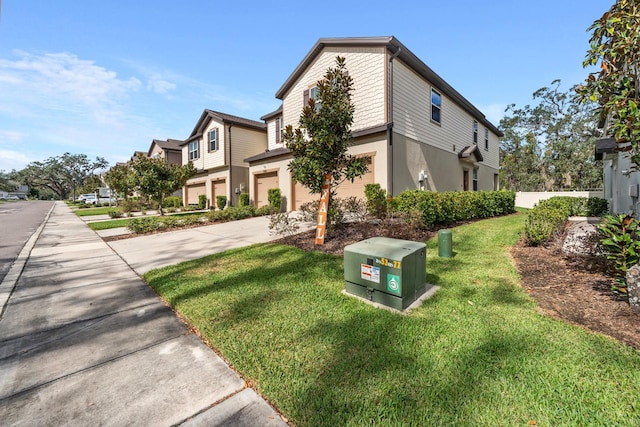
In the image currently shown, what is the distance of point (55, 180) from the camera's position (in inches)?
2990

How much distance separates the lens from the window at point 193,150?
74.1ft

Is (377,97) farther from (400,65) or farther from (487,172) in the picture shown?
(487,172)

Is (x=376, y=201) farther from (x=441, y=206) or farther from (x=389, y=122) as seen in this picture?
(x=389, y=122)

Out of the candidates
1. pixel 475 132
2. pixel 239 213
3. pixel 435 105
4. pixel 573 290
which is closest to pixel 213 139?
pixel 239 213

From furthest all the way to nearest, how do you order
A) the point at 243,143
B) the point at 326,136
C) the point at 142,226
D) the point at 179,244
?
the point at 243,143 → the point at 142,226 → the point at 179,244 → the point at 326,136

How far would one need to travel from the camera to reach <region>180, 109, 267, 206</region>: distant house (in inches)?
740

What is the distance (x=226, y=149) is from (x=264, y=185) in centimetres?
452

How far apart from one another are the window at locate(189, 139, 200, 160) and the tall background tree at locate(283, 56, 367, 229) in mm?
18366

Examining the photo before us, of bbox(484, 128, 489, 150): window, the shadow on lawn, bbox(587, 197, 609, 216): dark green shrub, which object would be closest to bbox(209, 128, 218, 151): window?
bbox(484, 128, 489, 150): window

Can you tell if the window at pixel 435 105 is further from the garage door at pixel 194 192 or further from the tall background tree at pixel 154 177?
the garage door at pixel 194 192

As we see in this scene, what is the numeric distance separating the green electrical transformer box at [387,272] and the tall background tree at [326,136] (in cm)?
318

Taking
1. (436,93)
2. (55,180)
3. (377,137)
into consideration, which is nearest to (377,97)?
(377,137)

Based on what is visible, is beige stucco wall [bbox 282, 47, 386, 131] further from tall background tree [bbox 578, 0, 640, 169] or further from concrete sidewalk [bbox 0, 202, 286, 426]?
concrete sidewalk [bbox 0, 202, 286, 426]

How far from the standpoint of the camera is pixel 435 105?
13.6 m
